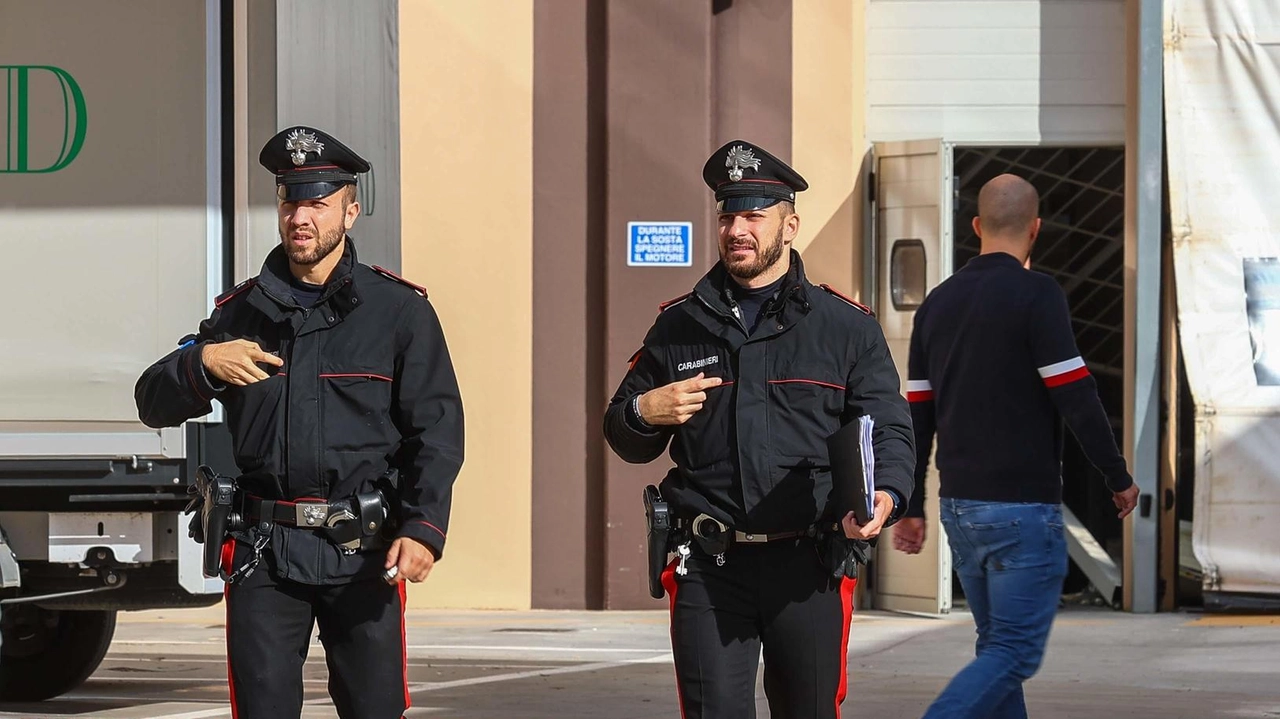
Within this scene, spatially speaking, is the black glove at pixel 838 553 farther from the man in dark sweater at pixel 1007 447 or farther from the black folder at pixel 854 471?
the man in dark sweater at pixel 1007 447

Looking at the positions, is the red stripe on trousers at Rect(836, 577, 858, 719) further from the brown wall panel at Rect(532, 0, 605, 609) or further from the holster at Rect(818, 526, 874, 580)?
the brown wall panel at Rect(532, 0, 605, 609)

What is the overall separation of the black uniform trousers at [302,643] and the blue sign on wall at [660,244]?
6.04 metres

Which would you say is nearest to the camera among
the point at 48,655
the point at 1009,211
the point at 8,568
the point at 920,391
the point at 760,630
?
the point at 760,630

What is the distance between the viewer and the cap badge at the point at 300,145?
14.7 feet

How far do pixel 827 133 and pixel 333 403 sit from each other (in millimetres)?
6480

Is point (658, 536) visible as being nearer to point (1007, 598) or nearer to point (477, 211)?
point (1007, 598)

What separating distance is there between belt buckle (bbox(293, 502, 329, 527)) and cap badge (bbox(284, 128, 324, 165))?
2.73 ft

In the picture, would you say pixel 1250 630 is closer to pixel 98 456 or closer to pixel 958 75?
pixel 958 75

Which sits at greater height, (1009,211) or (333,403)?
(1009,211)

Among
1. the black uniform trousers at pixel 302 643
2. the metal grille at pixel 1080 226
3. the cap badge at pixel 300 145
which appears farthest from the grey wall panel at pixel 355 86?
the metal grille at pixel 1080 226

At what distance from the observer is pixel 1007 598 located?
17.0 feet

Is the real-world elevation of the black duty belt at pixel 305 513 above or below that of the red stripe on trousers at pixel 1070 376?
below

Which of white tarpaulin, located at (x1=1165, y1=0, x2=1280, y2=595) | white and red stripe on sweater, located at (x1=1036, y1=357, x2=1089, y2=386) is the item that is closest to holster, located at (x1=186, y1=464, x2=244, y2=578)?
white and red stripe on sweater, located at (x1=1036, y1=357, x2=1089, y2=386)

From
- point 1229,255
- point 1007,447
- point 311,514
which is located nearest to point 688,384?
point 311,514
